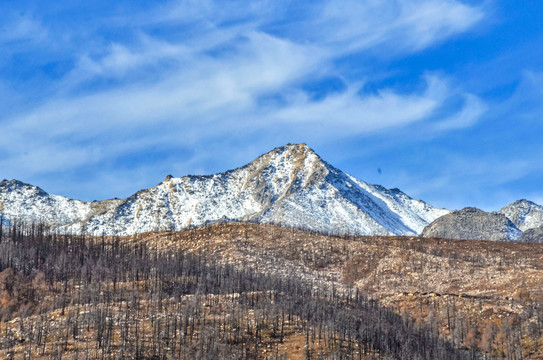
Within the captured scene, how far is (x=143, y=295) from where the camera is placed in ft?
227

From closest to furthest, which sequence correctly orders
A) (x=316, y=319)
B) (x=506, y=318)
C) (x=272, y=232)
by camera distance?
(x=316, y=319)
(x=506, y=318)
(x=272, y=232)

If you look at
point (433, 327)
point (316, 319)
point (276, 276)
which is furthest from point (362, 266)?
point (316, 319)

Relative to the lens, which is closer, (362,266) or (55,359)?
(55,359)

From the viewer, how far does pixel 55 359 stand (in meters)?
45.8

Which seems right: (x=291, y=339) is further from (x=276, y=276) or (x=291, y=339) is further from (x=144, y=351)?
(x=276, y=276)

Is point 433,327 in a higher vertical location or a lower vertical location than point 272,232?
lower

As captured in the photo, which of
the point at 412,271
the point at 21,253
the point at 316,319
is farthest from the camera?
the point at 412,271

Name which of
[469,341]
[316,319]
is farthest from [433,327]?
[316,319]

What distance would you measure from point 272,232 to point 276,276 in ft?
77.8

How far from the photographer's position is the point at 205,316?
5866 cm

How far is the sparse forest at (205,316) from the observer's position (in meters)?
50.6

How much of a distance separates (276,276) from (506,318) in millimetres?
35163

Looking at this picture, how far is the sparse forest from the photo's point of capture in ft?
166

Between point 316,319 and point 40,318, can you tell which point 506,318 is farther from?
point 40,318
